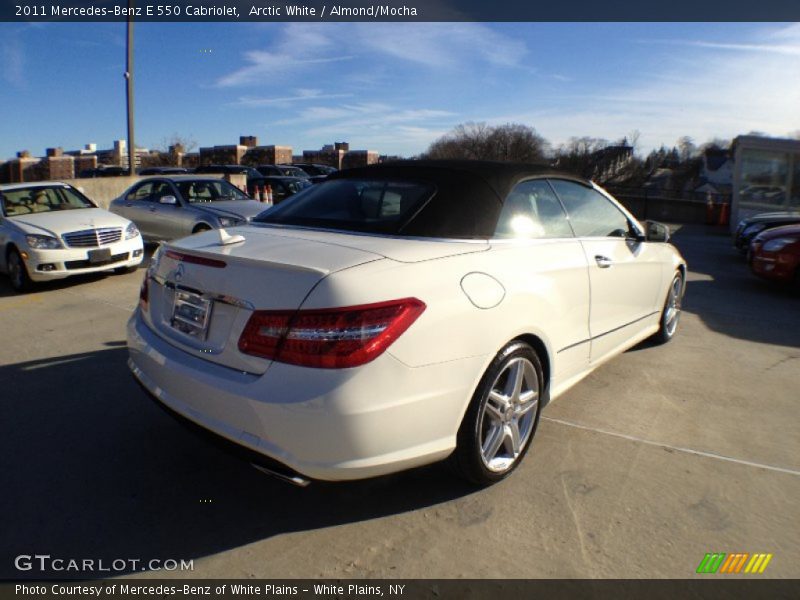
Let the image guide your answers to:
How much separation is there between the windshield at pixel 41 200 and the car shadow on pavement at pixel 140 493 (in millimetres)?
5953

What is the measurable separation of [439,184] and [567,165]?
35.2m

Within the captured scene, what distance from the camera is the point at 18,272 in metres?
7.93

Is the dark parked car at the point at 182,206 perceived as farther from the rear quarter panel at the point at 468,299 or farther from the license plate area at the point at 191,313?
the rear quarter panel at the point at 468,299

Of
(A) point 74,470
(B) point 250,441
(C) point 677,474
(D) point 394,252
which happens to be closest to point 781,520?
(C) point 677,474

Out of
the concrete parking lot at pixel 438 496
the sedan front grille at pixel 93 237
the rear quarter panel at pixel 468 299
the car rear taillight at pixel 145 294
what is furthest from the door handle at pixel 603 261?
the sedan front grille at pixel 93 237

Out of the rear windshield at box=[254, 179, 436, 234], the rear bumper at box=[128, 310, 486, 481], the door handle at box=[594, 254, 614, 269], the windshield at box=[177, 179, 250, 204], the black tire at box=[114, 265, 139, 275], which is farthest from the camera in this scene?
the windshield at box=[177, 179, 250, 204]

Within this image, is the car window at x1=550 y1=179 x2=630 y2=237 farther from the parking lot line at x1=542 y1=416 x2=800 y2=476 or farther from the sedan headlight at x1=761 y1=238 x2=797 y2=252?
the sedan headlight at x1=761 y1=238 x2=797 y2=252

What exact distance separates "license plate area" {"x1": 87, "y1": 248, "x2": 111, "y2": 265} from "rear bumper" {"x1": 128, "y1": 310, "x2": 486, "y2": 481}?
622 centimetres

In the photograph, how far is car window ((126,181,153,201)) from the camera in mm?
11117

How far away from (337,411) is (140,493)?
129 centimetres

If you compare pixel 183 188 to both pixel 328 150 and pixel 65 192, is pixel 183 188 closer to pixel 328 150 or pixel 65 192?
pixel 65 192

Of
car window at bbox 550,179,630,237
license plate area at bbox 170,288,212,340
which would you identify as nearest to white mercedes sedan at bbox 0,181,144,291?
license plate area at bbox 170,288,212,340

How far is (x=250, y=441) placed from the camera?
2.47m

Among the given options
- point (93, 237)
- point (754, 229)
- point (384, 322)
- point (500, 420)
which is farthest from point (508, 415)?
point (754, 229)
